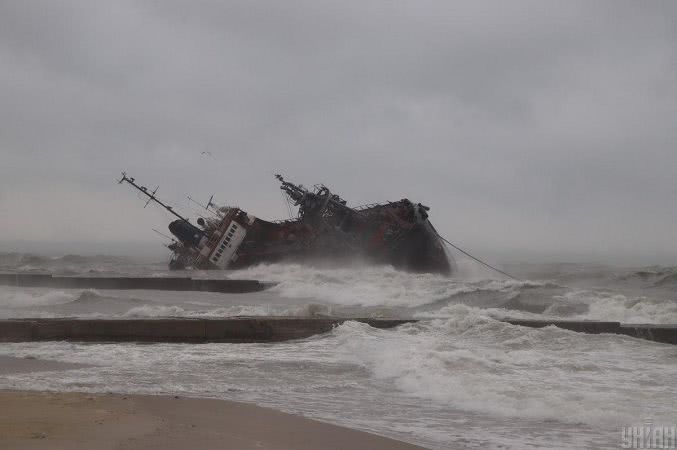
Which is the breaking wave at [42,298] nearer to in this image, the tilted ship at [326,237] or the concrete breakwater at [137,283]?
the concrete breakwater at [137,283]

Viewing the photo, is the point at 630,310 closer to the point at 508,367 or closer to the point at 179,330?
the point at 508,367

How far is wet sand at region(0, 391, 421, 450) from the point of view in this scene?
5.04 m

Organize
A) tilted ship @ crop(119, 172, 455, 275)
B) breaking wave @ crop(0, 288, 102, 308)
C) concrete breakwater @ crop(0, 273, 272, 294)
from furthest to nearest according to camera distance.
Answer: tilted ship @ crop(119, 172, 455, 275) → concrete breakwater @ crop(0, 273, 272, 294) → breaking wave @ crop(0, 288, 102, 308)

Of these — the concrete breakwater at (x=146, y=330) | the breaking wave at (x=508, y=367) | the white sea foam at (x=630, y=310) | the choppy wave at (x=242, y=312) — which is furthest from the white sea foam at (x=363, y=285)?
the concrete breakwater at (x=146, y=330)

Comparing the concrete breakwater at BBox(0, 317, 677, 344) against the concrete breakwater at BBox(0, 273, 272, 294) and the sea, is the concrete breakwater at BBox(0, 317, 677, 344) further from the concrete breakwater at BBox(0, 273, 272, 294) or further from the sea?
the concrete breakwater at BBox(0, 273, 272, 294)

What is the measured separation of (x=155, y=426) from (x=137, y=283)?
25289mm

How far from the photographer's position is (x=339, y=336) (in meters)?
12.0

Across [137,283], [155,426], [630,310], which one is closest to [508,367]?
[155,426]

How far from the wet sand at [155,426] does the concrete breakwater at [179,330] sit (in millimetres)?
4857

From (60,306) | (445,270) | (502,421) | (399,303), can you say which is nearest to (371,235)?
(445,270)

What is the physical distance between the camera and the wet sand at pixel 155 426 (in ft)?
16.5

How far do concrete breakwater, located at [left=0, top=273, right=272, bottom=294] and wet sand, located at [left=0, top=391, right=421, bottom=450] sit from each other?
2043 centimetres

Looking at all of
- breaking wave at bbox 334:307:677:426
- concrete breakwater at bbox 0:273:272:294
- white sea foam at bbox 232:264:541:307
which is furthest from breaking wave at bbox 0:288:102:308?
breaking wave at bbox 334:307:677:426

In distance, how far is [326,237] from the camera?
1346 inches
